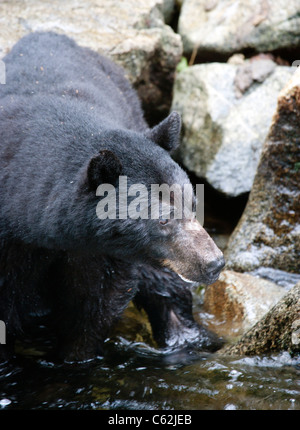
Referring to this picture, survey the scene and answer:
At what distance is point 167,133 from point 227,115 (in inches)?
168

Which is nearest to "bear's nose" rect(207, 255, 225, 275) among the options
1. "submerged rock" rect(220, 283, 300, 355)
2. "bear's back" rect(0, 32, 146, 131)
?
"submerged rock" rect(220, 283, 300, 355)

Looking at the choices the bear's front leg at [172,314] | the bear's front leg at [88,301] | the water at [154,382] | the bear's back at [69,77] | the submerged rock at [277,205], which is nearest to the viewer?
→ the water at [154,382]

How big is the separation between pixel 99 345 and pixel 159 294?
2.56 ft

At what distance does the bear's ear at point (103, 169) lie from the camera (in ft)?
13.2

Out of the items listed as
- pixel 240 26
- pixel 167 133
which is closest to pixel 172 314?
pixel 167 133

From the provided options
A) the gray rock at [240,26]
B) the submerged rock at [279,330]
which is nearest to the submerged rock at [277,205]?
the submerged rock at [279,330]

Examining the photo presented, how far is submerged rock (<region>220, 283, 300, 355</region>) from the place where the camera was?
457 cm

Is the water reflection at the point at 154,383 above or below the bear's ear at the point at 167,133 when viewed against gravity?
below

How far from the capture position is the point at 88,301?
5.27 meters

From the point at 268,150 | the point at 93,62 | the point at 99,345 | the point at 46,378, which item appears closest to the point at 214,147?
the point at 268,150

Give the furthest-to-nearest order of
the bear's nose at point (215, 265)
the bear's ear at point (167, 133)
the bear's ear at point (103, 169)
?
the bear's ear at point (167, 133), the bear's nose at point (215, 265), the bear's ear at point (103, 169)

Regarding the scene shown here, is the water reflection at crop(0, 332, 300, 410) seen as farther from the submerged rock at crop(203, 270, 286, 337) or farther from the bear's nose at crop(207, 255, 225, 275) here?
the bear's nose at crop(207, 255, 225, 275)

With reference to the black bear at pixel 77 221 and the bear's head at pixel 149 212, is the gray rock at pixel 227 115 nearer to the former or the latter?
the black bear at pixel 77 221

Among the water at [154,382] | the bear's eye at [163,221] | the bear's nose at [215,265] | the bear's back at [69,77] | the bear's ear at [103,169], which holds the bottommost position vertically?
the water at [154,382]
